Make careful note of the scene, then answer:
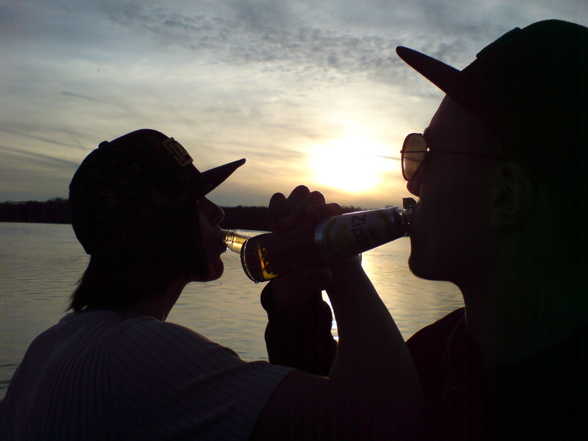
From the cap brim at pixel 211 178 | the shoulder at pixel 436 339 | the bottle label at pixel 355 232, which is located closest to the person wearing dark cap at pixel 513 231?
the shoulder at pixel 436 339

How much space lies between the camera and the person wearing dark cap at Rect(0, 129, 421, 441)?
3.54 ft

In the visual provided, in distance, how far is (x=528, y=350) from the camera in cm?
111

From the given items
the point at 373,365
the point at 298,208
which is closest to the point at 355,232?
the point at 298,208

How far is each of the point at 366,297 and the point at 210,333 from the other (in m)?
4.42

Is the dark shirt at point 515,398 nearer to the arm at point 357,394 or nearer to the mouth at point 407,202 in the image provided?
the arm at point 357,394

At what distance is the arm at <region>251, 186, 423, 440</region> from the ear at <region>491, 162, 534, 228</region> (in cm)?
39

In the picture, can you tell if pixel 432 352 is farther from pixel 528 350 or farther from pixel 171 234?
pixel 171 234

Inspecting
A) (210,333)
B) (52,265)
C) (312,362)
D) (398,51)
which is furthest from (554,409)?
(52,265)

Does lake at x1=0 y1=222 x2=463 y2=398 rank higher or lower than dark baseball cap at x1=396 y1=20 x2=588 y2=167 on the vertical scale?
lower

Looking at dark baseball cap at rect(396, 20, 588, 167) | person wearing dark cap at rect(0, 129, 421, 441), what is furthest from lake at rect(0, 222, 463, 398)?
dark baseball cap at rect(396, 20, 588, 167)

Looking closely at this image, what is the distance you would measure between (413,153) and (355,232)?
0.32 meters

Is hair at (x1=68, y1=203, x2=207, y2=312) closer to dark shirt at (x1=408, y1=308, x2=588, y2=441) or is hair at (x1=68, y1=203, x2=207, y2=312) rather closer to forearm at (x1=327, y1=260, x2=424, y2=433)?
forearm at (x1=327, y1=260, x2=424, y2=433)

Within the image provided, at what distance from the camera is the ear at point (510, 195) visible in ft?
3.62

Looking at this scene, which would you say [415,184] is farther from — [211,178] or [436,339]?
[211,178]
